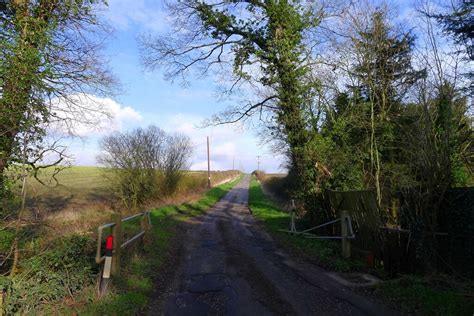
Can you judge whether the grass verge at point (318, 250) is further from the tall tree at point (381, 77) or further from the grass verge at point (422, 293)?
the tall tree at point (381, 77)

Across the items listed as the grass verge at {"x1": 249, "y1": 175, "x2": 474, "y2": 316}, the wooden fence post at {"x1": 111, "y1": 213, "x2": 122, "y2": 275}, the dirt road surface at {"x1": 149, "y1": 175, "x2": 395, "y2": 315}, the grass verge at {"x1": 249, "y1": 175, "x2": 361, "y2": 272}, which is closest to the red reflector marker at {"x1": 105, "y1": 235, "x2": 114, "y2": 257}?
the wooden fence post at {"x1": 111, "y1": 213, "x2": 122, "y2": 275}

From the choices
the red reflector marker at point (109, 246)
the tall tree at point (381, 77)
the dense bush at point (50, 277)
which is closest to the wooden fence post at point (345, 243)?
the tall tree at point (381, 77)

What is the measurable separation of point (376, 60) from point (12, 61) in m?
11.9

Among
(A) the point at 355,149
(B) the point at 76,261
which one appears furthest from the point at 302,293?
(A) the point at 355,149

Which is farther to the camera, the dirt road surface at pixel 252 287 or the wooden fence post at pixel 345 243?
the wooden fence post at pixel 345 243

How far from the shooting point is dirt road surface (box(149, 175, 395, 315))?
670cm

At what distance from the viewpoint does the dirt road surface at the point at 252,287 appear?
264 inches

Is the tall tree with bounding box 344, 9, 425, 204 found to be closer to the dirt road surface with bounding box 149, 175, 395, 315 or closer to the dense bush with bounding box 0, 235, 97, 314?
the dirt road surface with bounding box 149, 175, 395, 315

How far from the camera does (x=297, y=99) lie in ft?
53.4

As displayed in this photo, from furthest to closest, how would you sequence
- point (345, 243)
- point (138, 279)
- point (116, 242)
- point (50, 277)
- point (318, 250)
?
1. point (318, 250)
2. point (345, 243)
3. point (138, 279)
4. point (116, 242)
5. point (50, 277)

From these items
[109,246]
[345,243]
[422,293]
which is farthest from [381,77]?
[109,246]

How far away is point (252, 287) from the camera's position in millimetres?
8055

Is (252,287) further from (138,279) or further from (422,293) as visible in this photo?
(422,293)

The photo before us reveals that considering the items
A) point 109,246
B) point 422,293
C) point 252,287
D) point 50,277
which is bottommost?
point 252,287
